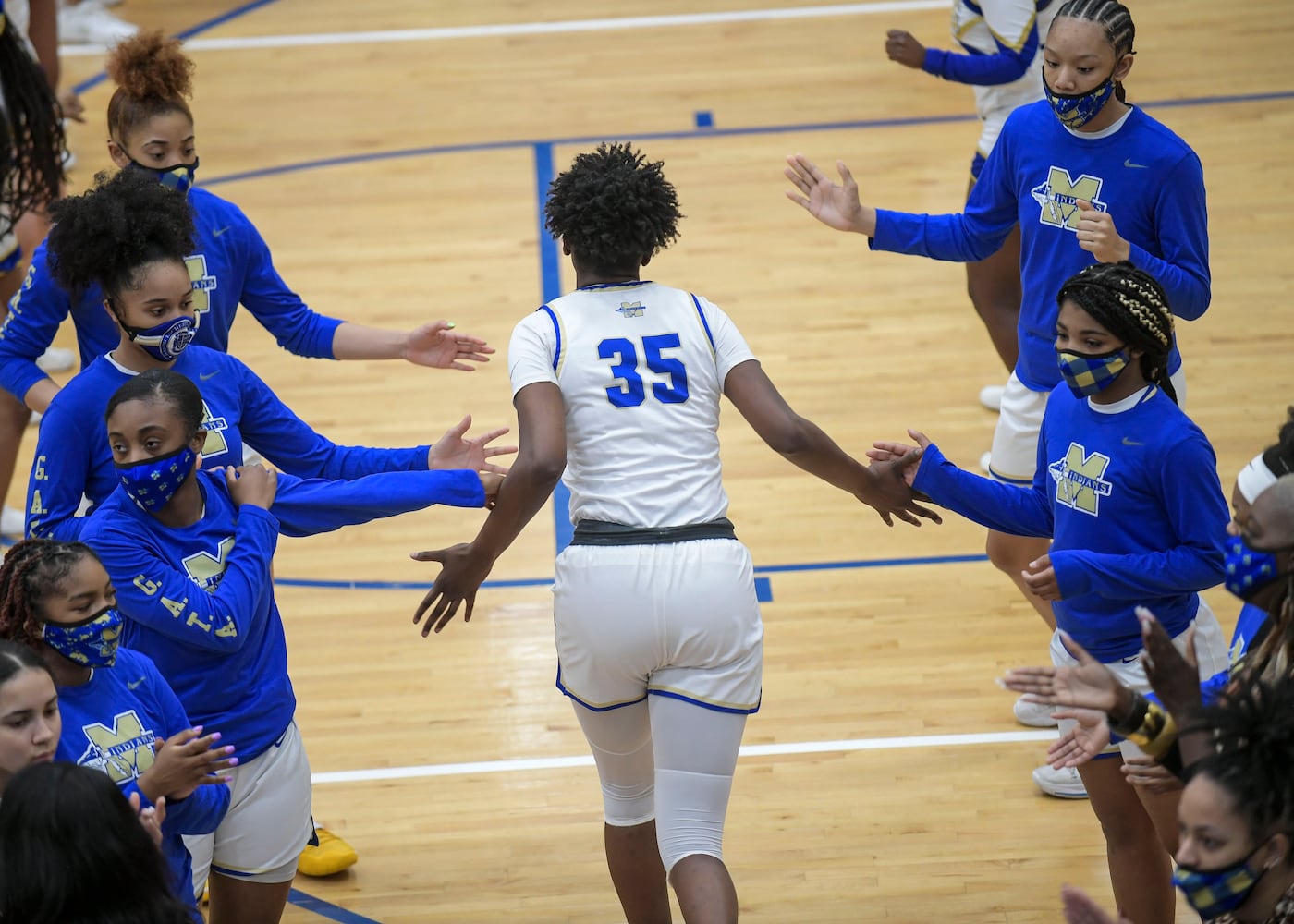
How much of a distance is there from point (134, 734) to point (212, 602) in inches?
13.0

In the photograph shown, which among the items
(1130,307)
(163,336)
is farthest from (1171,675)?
(163,336)

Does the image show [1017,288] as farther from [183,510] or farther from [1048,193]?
[183,510]

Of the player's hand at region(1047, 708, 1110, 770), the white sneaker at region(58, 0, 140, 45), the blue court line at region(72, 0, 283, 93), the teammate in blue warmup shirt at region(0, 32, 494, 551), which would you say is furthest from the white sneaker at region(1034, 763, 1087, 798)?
the white sneaker at region(58, 0, 140, 45)

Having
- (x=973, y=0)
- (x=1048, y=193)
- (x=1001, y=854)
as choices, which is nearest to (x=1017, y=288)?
(x=973, y=0)

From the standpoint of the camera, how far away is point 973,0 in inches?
241

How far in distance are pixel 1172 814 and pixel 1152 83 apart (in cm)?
729

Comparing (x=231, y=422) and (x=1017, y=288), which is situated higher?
(x=231, y=422)

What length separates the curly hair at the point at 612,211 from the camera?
3471 mm

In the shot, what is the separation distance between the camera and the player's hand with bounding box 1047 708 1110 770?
2.85 m

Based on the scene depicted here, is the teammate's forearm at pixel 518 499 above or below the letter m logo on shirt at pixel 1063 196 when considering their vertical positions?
below

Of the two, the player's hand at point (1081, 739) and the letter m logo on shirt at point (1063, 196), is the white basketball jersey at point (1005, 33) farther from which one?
the player's hand at point (1081, 739)

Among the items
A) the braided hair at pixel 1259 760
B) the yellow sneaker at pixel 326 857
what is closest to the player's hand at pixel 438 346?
the yellow sneaker at pixel 326 857

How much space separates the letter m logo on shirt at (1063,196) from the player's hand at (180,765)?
8.20 ft

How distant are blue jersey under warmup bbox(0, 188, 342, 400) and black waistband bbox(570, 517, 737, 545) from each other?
1.33 metres
